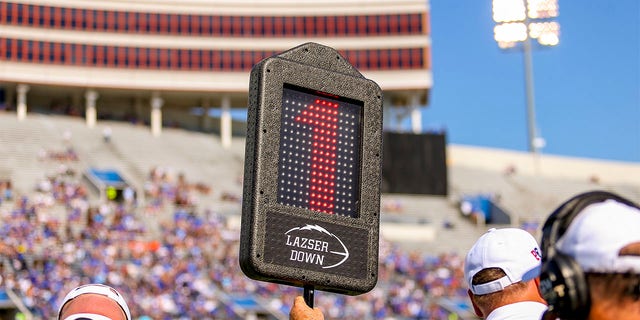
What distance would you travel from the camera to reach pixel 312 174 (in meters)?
3.09

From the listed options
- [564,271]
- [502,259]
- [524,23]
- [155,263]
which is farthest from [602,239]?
[524,23]

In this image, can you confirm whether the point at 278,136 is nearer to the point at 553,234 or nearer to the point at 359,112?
the point at 359,112

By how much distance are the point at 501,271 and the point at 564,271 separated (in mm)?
1249

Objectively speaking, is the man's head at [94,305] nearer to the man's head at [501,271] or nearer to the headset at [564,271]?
the man's head at [501,271]

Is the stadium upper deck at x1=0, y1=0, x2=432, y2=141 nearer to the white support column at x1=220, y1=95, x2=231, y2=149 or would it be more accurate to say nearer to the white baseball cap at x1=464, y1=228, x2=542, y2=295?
the white support column at x1=220, y1=95, x2=231, y2=149

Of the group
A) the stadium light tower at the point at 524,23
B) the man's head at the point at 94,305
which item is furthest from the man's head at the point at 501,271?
the stadium light tower at the point at 524,23

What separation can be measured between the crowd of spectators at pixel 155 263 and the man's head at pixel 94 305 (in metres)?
20.4

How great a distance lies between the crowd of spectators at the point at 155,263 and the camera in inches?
974

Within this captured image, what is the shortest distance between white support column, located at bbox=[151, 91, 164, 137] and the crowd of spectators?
15751mm

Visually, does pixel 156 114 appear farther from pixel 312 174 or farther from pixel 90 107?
pixel 312 174

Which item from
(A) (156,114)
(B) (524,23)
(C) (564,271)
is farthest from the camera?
(A) (156,114)

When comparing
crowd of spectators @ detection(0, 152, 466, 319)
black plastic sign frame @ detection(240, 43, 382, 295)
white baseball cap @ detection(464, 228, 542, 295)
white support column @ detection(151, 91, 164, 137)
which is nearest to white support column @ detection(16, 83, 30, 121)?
white support column @ detection(151, 91, 164, 137)

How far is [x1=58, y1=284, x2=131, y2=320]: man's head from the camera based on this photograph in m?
2.88

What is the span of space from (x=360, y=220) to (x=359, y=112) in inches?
13.6
